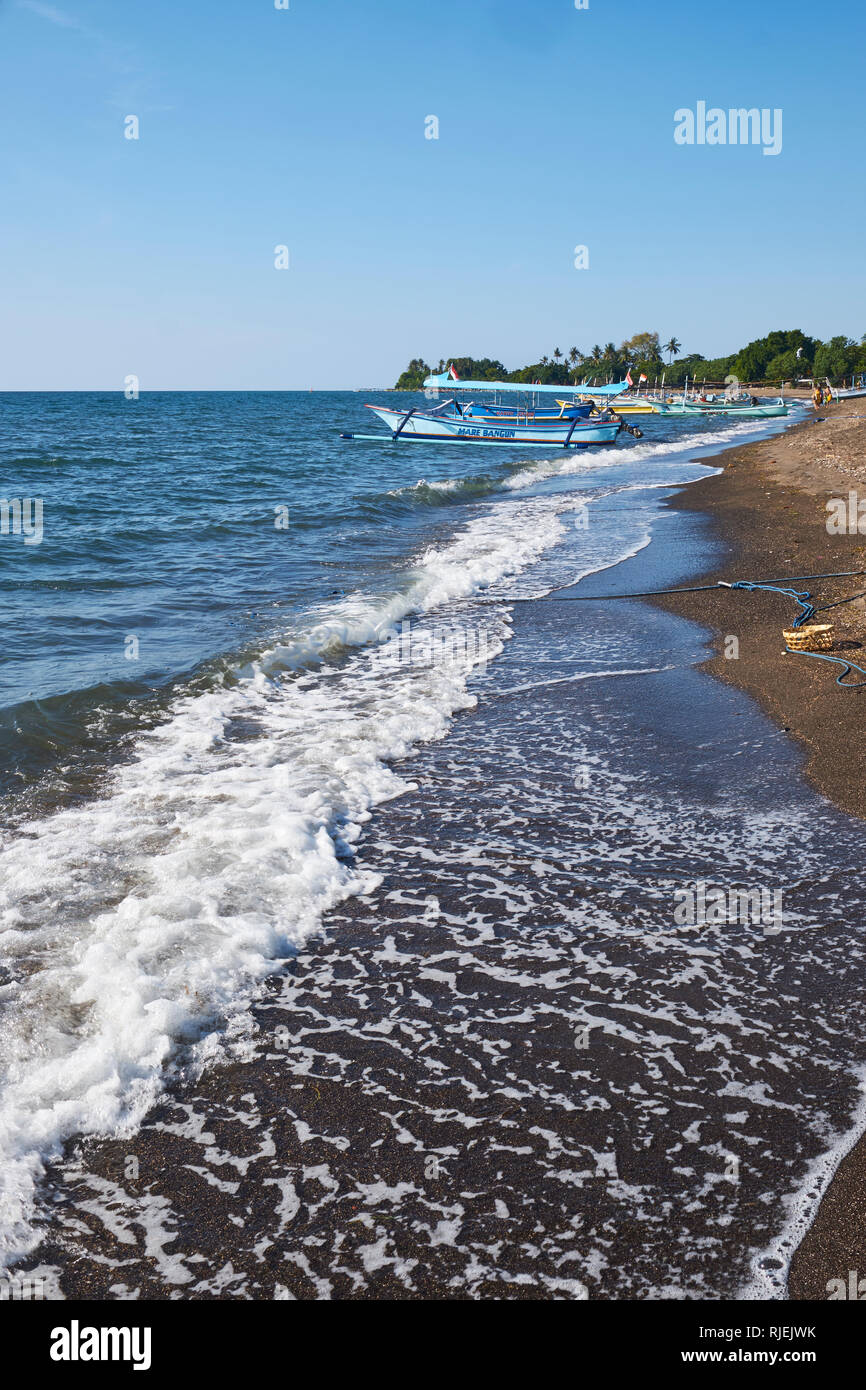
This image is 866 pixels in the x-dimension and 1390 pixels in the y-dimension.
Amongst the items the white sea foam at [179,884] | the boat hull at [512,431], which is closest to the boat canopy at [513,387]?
the boat hull at [512,431]

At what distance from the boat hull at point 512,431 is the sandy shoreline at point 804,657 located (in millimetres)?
22419

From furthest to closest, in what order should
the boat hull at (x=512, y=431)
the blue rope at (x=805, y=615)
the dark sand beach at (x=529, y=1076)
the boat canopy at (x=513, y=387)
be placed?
the boat canopy at (x=513, y=387) < the boat hull at (x=512, y=431) < the blue rope at (x=805, y=615) < the dark sand beach at (x=529, y=1076)

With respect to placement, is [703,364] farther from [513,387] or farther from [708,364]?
[513,387]

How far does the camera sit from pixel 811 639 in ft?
34.4

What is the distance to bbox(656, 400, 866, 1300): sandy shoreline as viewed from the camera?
3289 millimetres

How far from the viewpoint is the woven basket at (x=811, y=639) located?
412 inches

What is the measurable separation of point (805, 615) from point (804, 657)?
1743mm

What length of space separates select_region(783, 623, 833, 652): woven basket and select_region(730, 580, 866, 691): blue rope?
7 centimetres

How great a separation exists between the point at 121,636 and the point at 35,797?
18.3ft

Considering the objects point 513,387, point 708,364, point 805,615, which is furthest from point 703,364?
point 805,615

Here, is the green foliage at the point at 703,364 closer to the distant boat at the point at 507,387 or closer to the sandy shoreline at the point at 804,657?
the distant boat at the point at 507,387

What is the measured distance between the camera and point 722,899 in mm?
5613
